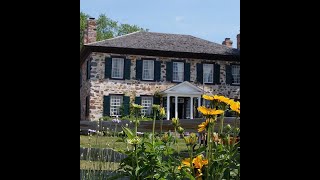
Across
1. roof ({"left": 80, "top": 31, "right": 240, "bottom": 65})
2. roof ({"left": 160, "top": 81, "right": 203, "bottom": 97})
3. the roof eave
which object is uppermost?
roof ({"left": 80, "top": 31, "right": 240, "bottom": 65})

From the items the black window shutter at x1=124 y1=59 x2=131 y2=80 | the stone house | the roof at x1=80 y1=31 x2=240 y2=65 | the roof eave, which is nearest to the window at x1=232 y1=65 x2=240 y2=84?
the stone house

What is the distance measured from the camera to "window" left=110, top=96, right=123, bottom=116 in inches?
918

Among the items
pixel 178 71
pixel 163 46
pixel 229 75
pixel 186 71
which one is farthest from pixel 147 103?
pixel 229 75

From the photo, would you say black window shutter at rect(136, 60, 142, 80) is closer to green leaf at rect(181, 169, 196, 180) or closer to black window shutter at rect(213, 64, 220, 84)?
black window shutter at rect(213, 64, 220, 84)

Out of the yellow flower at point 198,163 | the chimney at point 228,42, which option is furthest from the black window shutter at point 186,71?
the yellow flower at point 198,163

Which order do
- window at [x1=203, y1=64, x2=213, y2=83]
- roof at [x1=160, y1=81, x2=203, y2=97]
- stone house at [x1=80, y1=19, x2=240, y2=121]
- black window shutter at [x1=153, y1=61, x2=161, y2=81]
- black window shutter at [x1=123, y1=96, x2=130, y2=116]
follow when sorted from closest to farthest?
black window shutter at [x1=123, y1=96, x2=130, y2=116]
stone house at [x1=80, y1=19, x2=240, y2=121]
roof at [x1=160, y1=81, x2=203, y2=97]
black window shutter at [x1=153, y1=61, x2=161, y2=81]
window at [x1=203, y1=64, x2=213, y2=83]

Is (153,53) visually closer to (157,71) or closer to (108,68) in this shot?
(157,71)

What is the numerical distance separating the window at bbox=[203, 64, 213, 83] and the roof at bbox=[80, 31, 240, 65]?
0.55 m

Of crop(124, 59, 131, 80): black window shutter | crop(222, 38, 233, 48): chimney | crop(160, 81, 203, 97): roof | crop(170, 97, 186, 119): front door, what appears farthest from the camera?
crop(222, 38, 233, 48): chimney

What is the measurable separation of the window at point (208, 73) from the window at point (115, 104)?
476 centimetres

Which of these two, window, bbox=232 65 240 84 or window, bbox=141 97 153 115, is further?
window, bbox=232 65 240 84

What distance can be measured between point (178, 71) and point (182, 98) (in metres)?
1.50

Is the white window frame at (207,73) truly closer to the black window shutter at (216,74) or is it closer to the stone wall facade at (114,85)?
the black window shutter at (216,74)

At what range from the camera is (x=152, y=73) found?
24.3 metres
